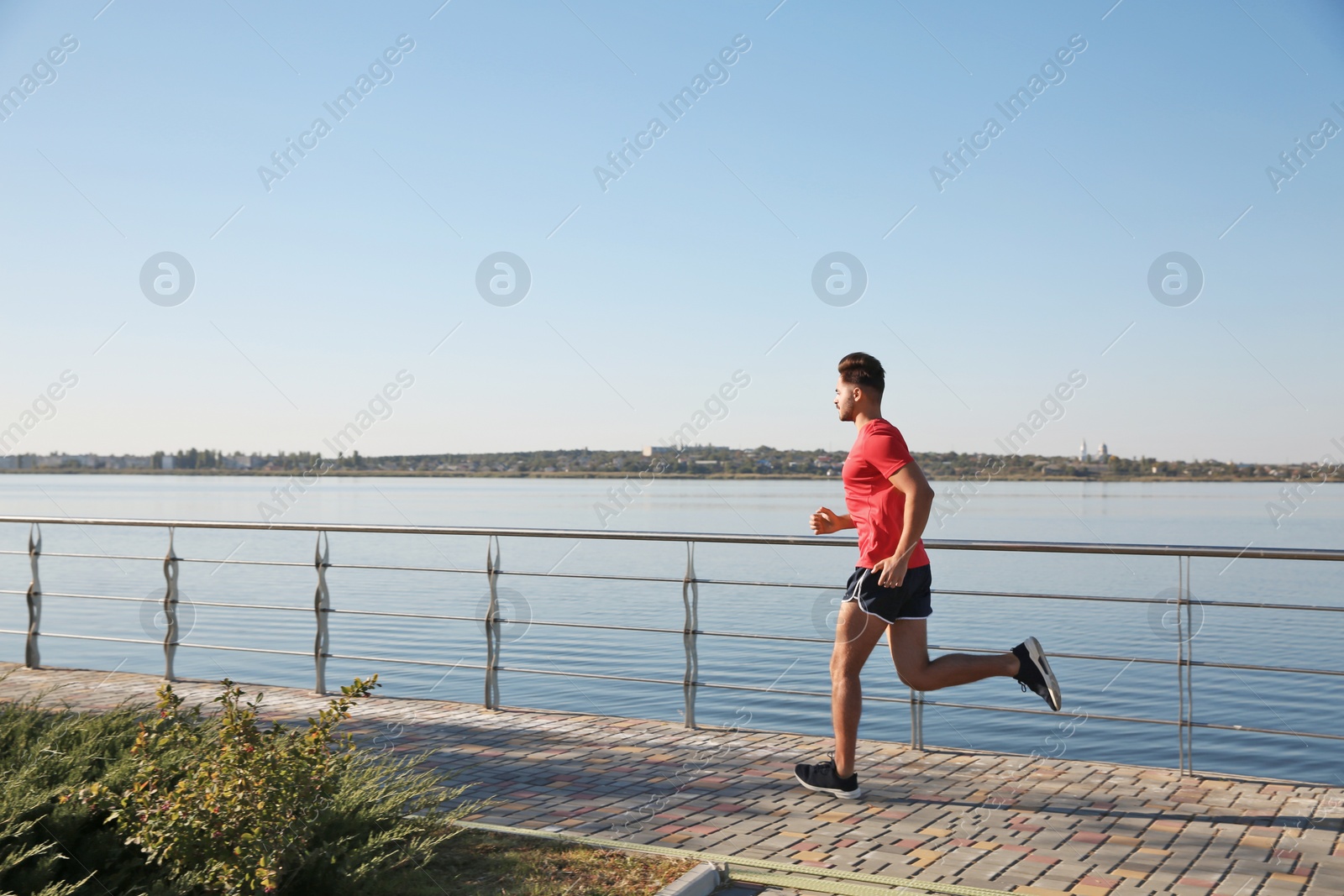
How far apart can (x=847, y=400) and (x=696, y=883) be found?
243 cm

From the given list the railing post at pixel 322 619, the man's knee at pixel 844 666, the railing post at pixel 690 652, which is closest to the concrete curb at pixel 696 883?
the man's knee at pixel 844 666

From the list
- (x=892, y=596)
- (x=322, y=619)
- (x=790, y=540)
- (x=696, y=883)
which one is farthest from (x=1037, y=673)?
(x=322, y=619)

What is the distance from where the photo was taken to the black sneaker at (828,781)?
557 cm

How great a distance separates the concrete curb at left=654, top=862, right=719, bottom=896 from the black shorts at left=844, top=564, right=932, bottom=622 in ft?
5.03

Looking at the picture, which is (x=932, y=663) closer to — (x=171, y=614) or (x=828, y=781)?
(x=828, y=781)

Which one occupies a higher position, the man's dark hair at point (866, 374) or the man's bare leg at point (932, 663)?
the man's dark hair at point (866, 374)

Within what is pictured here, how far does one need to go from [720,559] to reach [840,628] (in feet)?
111

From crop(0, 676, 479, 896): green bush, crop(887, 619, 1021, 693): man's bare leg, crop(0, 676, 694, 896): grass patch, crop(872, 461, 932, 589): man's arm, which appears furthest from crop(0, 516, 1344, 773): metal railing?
crop(0, 676, 479, 896): green bush

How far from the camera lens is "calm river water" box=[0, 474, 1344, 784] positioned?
13.2m

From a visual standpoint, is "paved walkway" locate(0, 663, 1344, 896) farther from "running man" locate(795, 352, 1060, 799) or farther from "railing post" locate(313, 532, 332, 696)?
"railing post" locate(313, 532, 332, 696)

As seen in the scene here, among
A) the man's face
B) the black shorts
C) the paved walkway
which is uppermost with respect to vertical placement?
the man's face

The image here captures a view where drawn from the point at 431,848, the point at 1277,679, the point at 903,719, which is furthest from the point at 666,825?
the point at 1277,679

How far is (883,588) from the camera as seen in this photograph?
5.31 meters

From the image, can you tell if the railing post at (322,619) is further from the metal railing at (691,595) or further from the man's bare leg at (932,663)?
the man's bare leg at (932,663)
